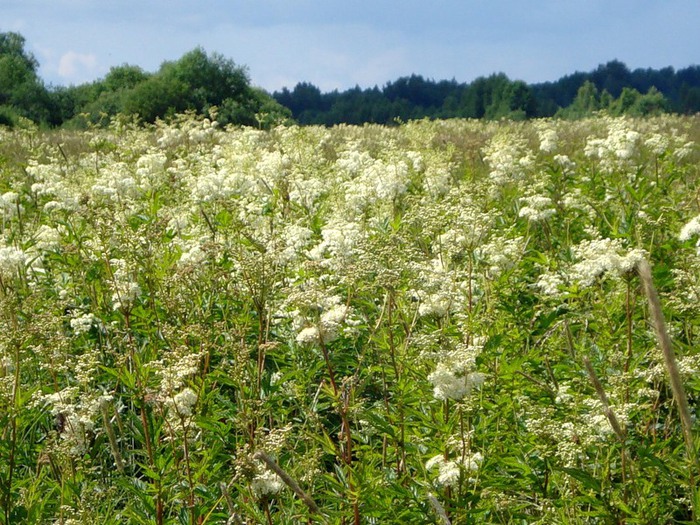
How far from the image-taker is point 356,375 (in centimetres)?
339

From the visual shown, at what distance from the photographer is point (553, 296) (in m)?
4.64

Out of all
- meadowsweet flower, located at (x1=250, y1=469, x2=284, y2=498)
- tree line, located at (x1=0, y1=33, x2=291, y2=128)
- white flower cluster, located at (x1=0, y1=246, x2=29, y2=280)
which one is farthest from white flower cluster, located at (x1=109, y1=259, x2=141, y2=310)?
tree line, located at (x1=0, y1=33, x2=291, y2=128)

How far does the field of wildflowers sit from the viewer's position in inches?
119

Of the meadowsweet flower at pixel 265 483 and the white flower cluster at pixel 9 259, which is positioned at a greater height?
the white flower cluster at pixel 9 259

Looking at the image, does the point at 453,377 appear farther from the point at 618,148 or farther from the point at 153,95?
the point at 153,95

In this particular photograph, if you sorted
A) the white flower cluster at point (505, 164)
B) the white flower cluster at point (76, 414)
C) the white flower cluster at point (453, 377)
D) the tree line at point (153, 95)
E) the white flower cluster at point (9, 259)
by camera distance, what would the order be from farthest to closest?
the tree line at point (153, 95) → the white flower cluster at point (505, 164) → the white flower cluster at point (9, 259) → the white flower cluster at point (76, 414) → the white flower cluster at point (453, 377)

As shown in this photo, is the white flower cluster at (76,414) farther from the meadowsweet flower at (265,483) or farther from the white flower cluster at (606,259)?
the white flower cluster at (606,259)

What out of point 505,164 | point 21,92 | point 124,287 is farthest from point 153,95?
point 124,287

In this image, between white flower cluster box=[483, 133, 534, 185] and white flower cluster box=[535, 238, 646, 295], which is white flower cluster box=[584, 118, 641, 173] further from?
white flower cluster box=[535, 238, 646, 295]

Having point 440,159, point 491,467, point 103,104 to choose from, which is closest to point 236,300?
point 491,467

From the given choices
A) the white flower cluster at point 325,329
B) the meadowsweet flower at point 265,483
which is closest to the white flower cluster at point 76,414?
the meadowsweet flower at point 265,483

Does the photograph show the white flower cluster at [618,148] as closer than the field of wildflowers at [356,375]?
No

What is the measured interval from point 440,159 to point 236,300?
12.7 feet

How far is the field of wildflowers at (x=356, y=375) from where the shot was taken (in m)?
3.03
